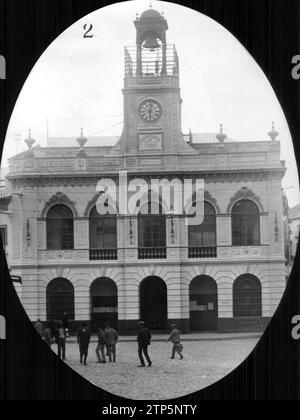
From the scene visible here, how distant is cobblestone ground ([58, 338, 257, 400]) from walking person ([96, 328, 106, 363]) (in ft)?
0.13

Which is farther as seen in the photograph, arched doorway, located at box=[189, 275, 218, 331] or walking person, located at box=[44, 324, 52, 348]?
arched doorway, located at box=[189, 275, 218, 331]

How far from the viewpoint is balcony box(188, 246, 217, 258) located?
7215 millimetres

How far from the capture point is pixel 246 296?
23.7ft

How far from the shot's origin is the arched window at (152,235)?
285 inches

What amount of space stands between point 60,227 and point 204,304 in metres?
1.30

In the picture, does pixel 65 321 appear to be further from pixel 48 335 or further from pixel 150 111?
pixel 150 111

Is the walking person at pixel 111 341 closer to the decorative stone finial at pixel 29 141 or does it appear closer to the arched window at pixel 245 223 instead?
the arched window at pixel 245 223

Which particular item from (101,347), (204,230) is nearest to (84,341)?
(101,347)

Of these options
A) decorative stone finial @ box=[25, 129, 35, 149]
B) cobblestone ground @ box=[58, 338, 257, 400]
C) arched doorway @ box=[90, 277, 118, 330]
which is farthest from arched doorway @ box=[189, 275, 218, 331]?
decorative stone finial @ box=[25, 129, 35, 149]

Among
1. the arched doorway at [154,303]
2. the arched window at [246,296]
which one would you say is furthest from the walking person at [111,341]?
the arched window at [246,296]

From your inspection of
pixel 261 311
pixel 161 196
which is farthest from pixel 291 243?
pixel 161 196

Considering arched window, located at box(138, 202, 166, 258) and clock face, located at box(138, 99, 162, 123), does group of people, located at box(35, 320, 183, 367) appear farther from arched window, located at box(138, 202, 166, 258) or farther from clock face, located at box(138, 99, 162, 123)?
clock face, located at box(138, 99, 162, 123)

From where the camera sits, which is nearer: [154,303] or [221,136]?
[221,136]

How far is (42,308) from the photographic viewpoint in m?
7.18
